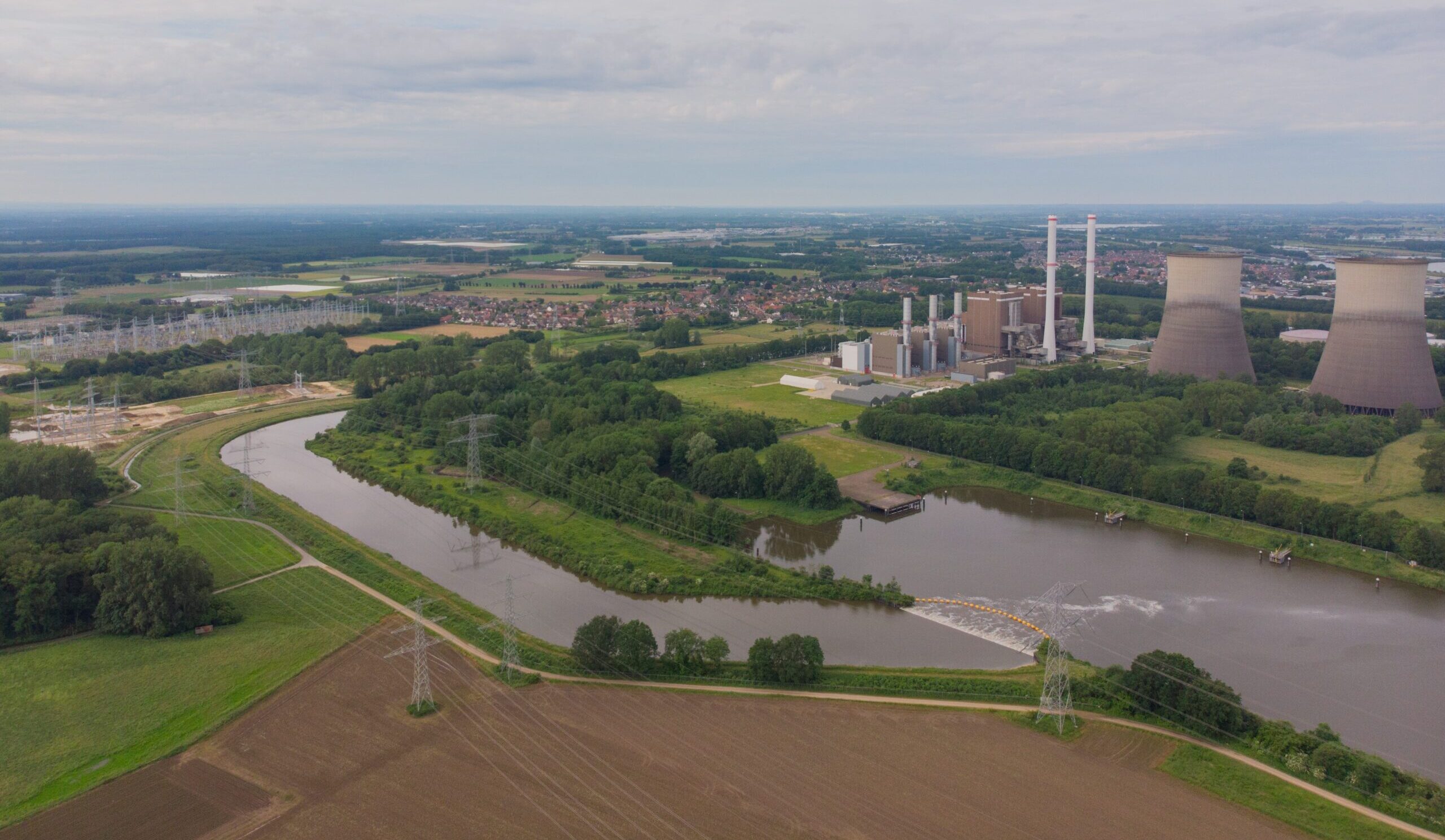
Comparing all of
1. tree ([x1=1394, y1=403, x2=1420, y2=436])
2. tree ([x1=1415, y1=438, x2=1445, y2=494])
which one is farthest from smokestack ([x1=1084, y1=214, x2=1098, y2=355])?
tree ([x1=1415, y1=438, x2=1445, y2=494])

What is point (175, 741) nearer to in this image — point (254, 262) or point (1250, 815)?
point (1250, 815)

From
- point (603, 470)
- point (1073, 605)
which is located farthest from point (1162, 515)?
point (603, 470)

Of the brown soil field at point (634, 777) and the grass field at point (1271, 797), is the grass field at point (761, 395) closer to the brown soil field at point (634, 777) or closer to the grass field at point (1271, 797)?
the brown soil field at point (634, 777)

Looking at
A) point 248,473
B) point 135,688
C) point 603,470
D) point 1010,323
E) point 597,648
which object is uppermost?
point 1010,323

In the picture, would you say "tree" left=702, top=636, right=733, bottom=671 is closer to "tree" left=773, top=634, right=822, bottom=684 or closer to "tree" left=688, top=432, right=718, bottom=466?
"tree" left=773, top=634, right=822, bottom=684

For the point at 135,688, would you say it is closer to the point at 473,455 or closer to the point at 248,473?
the point at 473,455

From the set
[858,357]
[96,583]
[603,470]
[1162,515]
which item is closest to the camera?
[96,583]
